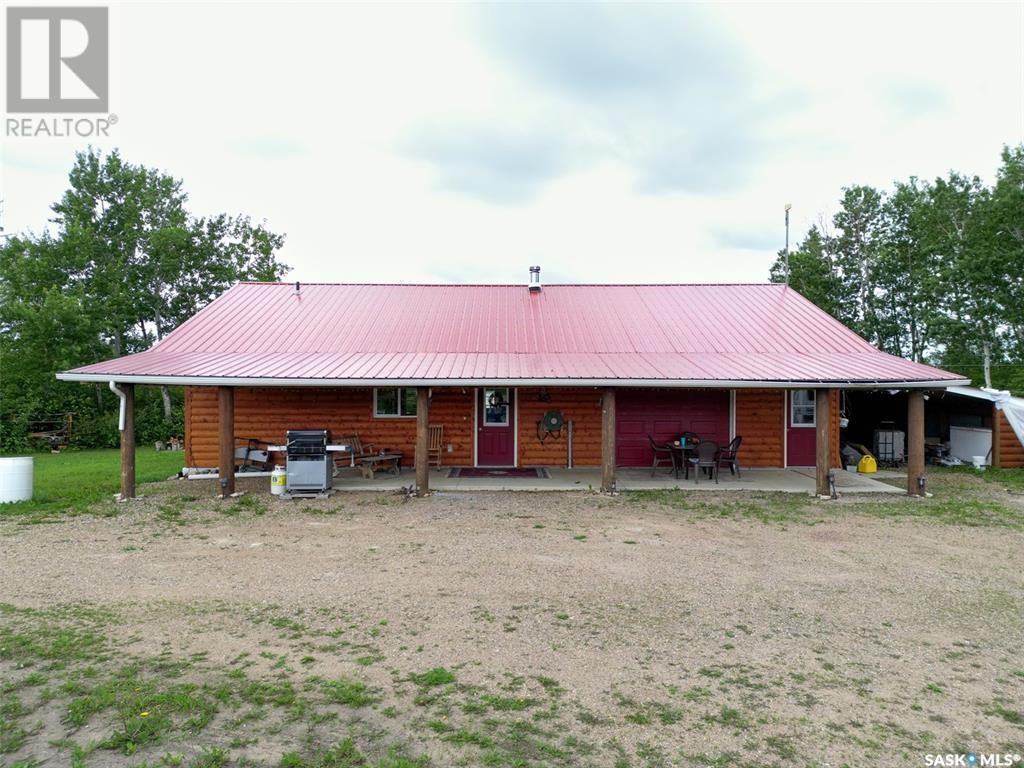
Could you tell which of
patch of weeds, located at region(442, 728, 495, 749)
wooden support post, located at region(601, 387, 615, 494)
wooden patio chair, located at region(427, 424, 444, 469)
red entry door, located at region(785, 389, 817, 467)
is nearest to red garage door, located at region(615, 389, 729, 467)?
red entry door, located at region(785, 389, 817, 467)

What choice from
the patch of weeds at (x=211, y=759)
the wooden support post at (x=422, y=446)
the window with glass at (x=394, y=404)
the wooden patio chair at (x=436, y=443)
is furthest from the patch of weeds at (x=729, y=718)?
the window with glass at (x=394, y=404)

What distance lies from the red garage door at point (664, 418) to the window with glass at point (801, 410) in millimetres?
1527

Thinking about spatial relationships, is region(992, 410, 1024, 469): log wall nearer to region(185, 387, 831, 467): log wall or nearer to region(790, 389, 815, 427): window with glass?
region(185, 387, 831, 467): log wall

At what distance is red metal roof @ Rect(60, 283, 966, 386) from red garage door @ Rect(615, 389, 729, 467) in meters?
1.17

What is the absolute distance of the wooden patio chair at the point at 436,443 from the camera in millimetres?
12945

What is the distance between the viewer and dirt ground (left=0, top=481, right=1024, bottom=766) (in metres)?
3.02

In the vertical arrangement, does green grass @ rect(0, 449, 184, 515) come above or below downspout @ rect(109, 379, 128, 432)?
below

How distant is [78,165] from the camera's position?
2652 centimetres

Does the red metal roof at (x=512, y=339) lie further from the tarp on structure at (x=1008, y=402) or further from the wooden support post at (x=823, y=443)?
the tarp on structure at (x=1008, y=402)

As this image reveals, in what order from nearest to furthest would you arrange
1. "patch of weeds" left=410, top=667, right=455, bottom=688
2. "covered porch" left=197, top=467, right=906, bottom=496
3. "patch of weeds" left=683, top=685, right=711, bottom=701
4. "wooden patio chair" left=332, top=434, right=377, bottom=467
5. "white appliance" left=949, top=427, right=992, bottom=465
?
"patch of weeds" left=683, top=685, right=711, bottom=701 < "patch of weeds" left=410, top=667, right=455, bottom=688 < "covered porch" left=197, top=467, right=906, bottom=496 < "wooden patio chair" left=332, top=434, right=377, bottom=467 < "white appliance" left=949, top=427, right=992, bottom=465

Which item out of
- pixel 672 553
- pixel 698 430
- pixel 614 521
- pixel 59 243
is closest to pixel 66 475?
pixel 614 521

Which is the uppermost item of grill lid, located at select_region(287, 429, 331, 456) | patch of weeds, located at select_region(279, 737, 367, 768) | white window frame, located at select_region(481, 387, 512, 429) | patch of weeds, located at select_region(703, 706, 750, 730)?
white window frame, located at select_region(481, 387, 512, 429)

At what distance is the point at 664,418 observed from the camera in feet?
43.4

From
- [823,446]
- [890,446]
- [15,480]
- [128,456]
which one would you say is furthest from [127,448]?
[890,446]
